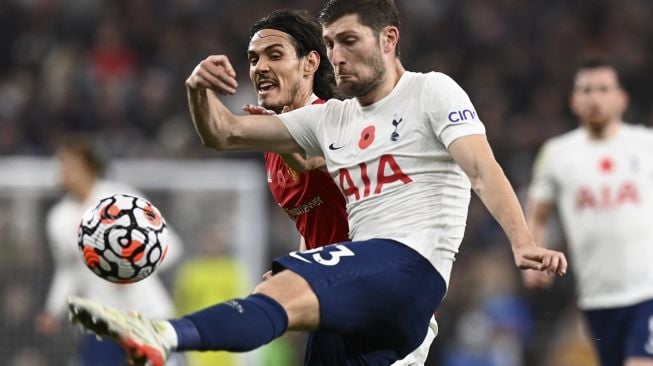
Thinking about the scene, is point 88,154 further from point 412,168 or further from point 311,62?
point 412,168

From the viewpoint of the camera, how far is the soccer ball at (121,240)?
5.30m

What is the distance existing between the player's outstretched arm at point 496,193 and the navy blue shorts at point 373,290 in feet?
1.25

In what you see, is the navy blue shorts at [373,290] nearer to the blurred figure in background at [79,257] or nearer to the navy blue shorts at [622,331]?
the navy blue shorts at [622,331]

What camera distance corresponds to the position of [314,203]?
5.96 meters

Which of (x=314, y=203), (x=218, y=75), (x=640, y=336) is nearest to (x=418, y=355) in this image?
(x=314, y=203)

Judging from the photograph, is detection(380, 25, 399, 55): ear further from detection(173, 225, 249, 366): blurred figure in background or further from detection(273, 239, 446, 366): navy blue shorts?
detection(173, 225, 249, 366): blurred figure in background

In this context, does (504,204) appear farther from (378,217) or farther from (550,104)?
(550,104)

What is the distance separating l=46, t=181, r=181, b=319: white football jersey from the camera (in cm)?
918

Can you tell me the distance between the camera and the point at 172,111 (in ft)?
47.1

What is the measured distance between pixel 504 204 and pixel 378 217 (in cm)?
56

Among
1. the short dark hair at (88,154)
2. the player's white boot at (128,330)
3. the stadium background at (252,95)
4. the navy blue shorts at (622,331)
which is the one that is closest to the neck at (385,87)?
the player's white boot at (128,330)

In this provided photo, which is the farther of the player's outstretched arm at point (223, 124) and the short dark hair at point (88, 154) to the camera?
the short dark hair at point (88, 154)

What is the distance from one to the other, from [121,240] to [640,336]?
369 cm

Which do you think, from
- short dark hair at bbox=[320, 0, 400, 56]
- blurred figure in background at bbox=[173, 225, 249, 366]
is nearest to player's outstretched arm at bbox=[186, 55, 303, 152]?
short dark hair at bbox=[320, 0, 400, 56]
